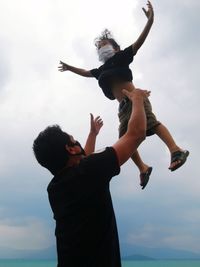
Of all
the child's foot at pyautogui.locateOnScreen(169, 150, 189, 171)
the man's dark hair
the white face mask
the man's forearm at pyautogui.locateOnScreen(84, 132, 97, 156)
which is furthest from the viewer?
the white face mask

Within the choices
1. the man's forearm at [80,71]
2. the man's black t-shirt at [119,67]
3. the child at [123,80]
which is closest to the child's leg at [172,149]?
the child at [123,80]

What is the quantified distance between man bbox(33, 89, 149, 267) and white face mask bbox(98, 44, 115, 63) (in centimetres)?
268

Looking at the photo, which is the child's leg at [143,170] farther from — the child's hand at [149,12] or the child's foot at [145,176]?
the child's hand at [149,12]

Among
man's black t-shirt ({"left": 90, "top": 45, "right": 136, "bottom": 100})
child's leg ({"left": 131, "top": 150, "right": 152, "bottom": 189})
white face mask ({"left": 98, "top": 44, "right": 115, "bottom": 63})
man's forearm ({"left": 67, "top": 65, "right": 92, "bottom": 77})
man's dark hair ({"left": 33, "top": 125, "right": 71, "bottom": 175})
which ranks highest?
man's forearm ({"left": 67, "top": 65, "right": 92, "bottom": 77})

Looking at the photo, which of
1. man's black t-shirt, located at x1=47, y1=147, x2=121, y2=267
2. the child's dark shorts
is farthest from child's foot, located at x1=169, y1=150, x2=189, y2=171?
man's black t-shirt, located at x1=47, y1=147, x2=121, y2=267

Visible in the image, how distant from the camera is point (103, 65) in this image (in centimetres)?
647

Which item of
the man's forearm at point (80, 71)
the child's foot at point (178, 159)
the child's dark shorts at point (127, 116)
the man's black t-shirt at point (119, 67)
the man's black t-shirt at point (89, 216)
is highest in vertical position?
the man's forearm at point (80, 71)

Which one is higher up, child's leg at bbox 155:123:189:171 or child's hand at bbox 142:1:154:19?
child's hand at bbox 142:1:154:19

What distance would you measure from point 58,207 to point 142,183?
311cm

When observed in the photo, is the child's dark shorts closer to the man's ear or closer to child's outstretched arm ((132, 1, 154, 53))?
child's outstretched arm ((132, 1, 154, 53))

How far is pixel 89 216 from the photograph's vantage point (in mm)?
3584

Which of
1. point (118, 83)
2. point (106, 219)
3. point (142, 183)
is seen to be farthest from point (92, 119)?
point (106, 219)

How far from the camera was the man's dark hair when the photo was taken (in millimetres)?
3760

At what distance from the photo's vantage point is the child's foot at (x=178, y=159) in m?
5.89
